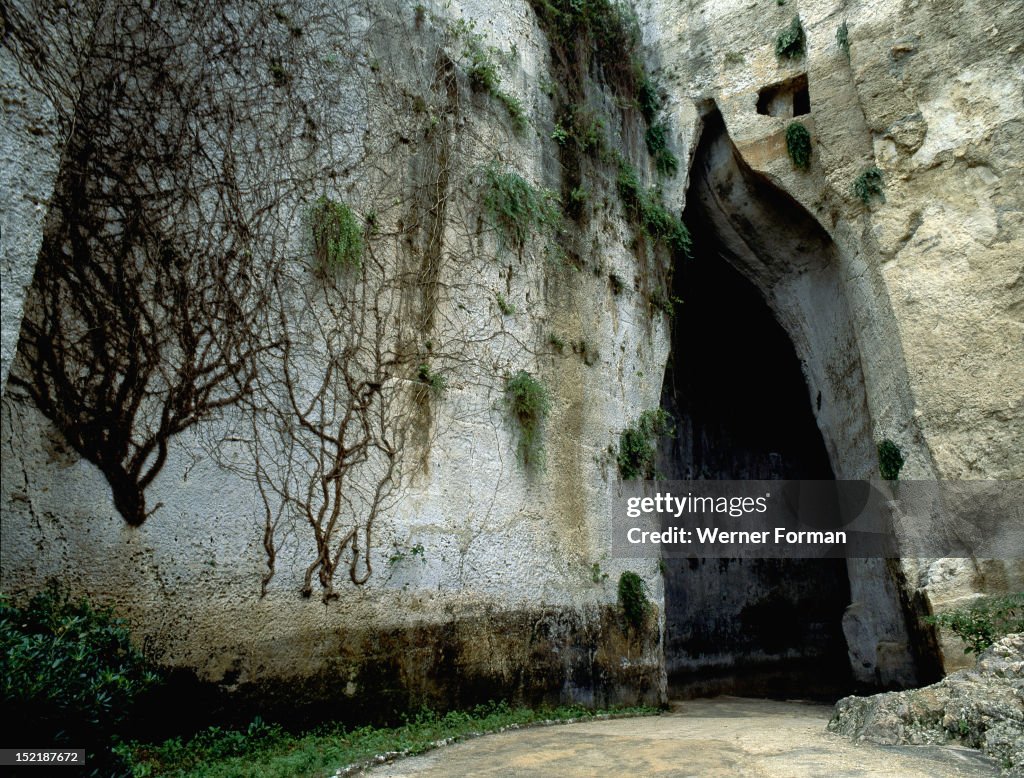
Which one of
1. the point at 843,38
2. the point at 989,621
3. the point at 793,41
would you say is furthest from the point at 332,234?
the point at 793,41

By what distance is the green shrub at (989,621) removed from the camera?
6.91 m

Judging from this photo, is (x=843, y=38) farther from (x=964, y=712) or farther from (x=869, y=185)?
(x=964, y=712)

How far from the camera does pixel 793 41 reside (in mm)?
10703

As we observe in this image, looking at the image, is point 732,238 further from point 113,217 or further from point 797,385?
point 113,217

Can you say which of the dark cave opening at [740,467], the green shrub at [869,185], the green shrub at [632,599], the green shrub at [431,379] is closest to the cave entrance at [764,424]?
the dark cave opening at [740,467]

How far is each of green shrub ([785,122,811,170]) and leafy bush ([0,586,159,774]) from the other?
31.2 ft

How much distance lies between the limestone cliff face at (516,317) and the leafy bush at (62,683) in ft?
3.13

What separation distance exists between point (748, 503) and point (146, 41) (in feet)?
40.2

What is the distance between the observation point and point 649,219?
10359 millimetres

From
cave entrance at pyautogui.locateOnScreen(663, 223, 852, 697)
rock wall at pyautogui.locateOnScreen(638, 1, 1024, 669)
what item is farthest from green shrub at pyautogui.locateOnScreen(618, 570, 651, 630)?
cave entrance at pyautogui.locateOnScreen(663, 223, 852, 697)

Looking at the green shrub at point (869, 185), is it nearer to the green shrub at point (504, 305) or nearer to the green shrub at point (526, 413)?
the green shrub at point (504, 305)

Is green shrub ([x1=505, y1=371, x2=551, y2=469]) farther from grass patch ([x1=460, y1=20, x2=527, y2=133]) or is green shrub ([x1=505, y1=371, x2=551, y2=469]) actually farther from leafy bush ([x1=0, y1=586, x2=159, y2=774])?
leafy bush ([x1=0, y1=586, x2=159, y2=774])

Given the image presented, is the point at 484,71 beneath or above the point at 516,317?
above

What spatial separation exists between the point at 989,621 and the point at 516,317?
211 inches
